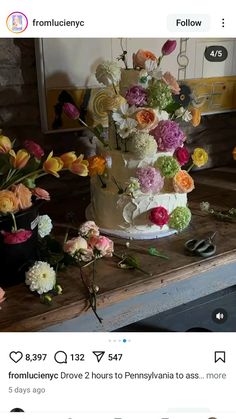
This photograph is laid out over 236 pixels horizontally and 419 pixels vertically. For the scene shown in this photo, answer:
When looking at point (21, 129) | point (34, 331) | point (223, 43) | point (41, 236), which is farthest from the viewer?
point (223, 43)

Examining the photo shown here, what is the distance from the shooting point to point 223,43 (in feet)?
3.99

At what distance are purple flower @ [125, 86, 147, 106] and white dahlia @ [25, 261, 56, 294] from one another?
34 cm

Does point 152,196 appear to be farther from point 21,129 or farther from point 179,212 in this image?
point 21,129

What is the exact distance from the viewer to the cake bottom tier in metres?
0.90

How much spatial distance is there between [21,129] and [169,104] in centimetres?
36

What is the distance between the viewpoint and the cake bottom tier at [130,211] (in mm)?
900

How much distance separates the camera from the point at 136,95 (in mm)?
845

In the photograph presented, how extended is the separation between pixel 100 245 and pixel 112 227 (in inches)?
4.8

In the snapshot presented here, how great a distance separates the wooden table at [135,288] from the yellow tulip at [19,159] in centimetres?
21

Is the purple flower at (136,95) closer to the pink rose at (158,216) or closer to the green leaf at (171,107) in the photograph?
the green leaf at (171,107)

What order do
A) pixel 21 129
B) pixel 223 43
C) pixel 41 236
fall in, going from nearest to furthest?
1. pixel 41 236
2. pixel 21 129
3. pixel 223 43
